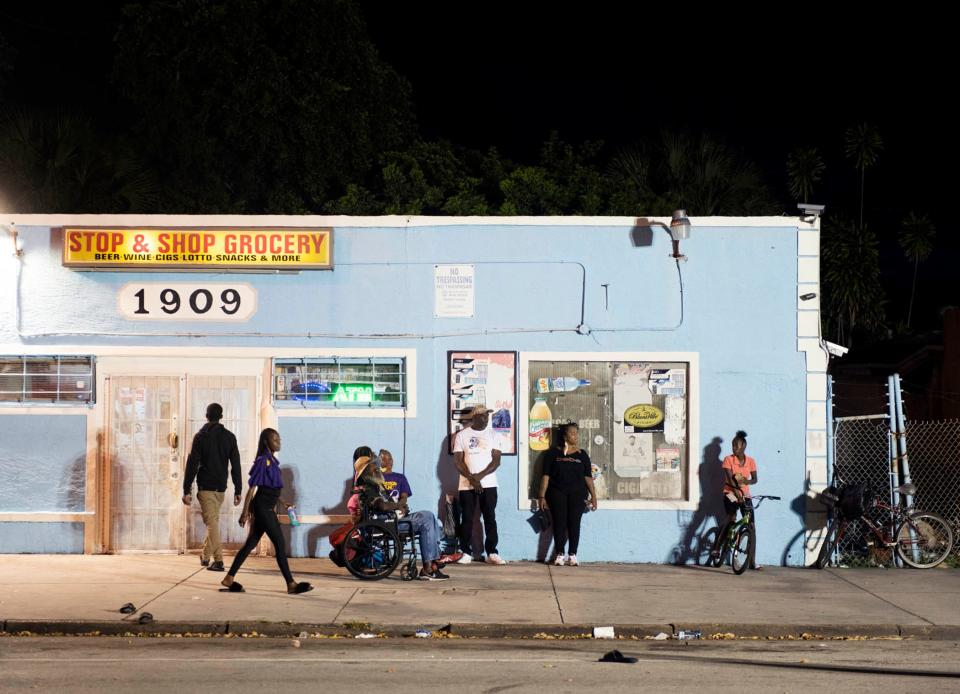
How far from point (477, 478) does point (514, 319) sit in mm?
1964

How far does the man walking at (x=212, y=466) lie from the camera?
11883mm

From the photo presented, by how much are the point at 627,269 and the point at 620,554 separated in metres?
3.40

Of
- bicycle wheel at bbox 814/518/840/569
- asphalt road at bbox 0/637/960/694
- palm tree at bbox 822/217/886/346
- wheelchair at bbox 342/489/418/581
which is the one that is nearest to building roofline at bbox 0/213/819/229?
wheelchair at bbox 342/489/418/581

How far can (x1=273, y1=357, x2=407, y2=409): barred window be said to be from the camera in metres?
13.3

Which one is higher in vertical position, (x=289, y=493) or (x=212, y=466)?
(x=212, y=466)

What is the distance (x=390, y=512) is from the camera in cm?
1185

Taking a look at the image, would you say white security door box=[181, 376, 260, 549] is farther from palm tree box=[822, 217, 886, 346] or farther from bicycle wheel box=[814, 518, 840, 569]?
palm tree box=[822, 217, 886, 346]

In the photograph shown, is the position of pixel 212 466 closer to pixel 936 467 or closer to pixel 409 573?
pixel 409 573

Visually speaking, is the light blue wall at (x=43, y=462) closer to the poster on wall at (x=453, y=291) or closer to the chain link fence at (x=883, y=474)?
the poster on wall at (x=453, y=291)

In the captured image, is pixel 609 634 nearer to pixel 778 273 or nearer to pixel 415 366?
pixel 415 366

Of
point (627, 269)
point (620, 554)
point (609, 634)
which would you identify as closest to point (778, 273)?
point (627, 269)

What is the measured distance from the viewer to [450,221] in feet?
43.5

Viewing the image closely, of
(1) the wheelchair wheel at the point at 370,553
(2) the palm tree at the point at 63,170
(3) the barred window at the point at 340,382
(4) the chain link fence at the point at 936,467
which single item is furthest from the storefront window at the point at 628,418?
(2) the palm tree at the point at 63,170

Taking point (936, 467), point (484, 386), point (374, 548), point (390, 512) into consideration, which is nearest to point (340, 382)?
point (484, 386)
